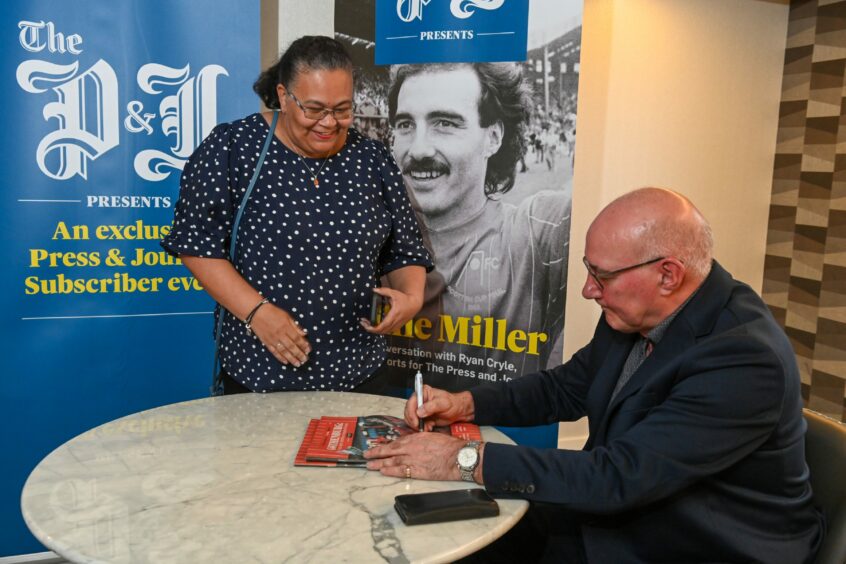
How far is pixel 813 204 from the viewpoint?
162 inches

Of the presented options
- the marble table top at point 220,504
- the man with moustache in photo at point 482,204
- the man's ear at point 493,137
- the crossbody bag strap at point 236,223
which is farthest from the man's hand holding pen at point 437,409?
the man's ear at point 493,137

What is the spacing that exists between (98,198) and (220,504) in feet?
5.93

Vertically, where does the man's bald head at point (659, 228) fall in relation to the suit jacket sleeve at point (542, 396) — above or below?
above

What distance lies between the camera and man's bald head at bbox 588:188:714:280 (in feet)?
5.34

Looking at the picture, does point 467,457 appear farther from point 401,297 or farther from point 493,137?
point 493,137

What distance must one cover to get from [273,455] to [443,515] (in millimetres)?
498

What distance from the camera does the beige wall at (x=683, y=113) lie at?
3.99 m

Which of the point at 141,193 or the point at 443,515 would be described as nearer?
the point at 443,515

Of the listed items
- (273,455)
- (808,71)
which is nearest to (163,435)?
(273,455)

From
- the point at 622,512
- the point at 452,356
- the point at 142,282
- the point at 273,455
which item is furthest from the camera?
the point at 452,356

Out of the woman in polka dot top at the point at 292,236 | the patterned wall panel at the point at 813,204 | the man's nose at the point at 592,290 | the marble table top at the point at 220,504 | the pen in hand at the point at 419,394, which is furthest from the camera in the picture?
the patterned wall panel at the point at 813,204

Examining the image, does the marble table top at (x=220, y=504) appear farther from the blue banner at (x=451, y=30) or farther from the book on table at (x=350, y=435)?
the blue banner at (x=451, y=30)

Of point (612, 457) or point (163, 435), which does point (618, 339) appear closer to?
point (612, 457)

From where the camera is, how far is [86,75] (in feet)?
9.16
